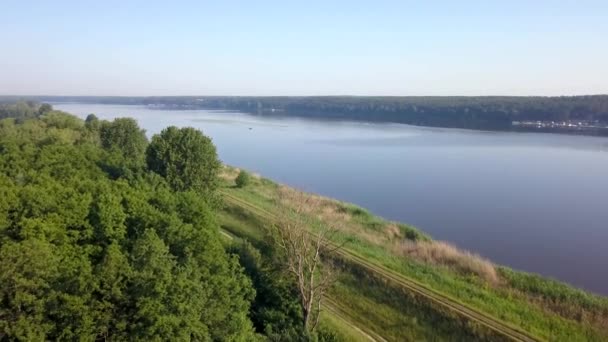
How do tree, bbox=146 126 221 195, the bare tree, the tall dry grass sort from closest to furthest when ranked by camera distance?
1. the bare tree
2. the tall dry grass
3. tree, bbox=146 126 221 195

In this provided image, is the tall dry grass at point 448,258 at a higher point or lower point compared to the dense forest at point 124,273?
lower

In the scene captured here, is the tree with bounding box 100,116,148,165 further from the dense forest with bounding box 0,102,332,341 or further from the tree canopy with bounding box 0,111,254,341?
the tree canopy with bounding box 0,111,254,341

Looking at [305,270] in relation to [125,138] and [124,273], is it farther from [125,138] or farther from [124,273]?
[125,138]

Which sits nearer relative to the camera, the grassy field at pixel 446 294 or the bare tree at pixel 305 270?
the bare tree at pixel 305 270

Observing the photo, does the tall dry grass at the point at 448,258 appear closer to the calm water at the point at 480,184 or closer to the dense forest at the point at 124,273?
the calm water at the point at 480,184

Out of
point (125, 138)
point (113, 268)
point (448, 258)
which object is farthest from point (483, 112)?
point (113, 268)

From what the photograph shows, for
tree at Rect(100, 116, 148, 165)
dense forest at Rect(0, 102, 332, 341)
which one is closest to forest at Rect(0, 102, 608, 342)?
dense forest at Rect(0, 102, 332, 341)

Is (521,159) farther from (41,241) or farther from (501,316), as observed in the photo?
(41,241)

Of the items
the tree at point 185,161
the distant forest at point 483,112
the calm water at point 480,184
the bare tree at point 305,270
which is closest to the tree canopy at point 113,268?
the bare tree at point 305,270
